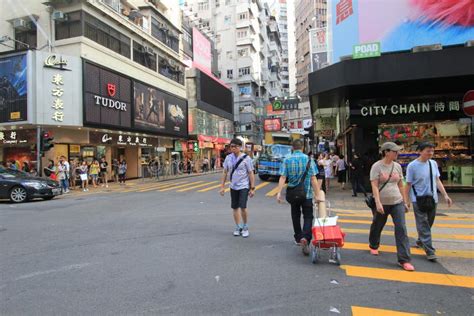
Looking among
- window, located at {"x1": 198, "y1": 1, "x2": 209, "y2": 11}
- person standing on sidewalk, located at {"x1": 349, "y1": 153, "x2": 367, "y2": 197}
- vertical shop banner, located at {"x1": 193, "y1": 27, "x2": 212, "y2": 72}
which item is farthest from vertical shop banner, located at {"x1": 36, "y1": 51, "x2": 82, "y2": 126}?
window, located at {"x1": 198, "y1": 1, "x2": 209, "y2": 11}

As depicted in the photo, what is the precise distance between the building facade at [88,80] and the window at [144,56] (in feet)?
0.27

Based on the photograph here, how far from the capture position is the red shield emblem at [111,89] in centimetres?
2535

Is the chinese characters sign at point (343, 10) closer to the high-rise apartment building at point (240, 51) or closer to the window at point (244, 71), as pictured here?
the high-rise apartment building at point (240, 51)

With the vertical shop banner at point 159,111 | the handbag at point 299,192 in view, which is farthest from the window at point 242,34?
the handbag at point 299,192

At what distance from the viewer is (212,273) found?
196 inches

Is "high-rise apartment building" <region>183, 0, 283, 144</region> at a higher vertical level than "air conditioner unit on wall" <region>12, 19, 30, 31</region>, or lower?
higher

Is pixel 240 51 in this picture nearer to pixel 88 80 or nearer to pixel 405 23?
pixel 88 80

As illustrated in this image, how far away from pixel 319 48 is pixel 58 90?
14890 mm

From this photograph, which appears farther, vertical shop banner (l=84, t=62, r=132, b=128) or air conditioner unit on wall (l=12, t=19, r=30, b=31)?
air conditioner unit on wall (l=12, t=19, r=30, b=31)

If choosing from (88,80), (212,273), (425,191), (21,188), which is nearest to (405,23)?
(425,191)

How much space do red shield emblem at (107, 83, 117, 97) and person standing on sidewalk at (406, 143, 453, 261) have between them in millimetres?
23128

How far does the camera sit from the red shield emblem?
2535 cm

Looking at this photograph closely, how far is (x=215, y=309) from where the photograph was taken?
385 centimetres

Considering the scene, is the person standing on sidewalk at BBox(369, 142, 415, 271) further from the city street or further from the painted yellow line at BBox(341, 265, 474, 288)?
the city street
